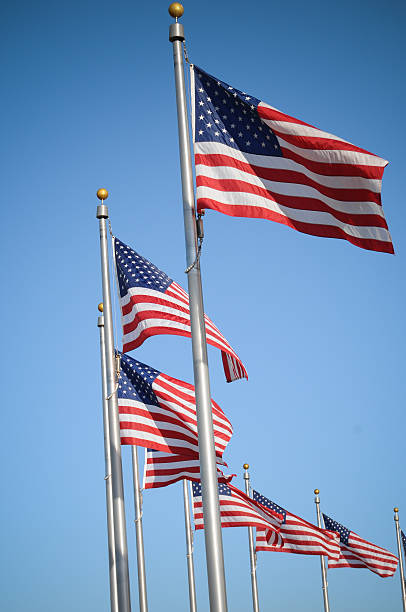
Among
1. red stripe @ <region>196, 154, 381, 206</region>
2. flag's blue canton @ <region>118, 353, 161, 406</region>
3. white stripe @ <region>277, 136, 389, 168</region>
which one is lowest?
flag's blue canton @ <region>118, 353, 161, 406</region>

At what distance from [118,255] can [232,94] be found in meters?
6.19

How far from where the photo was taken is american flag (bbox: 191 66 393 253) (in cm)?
1086

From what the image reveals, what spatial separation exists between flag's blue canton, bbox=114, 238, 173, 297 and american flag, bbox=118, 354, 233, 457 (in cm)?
227

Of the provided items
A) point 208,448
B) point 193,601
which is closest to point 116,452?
point 208,448

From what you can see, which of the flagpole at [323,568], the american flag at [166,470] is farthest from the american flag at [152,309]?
the flagpole at [323,568]

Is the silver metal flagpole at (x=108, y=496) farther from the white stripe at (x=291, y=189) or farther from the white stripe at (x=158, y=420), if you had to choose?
the white stripe at (x=291, y=189)

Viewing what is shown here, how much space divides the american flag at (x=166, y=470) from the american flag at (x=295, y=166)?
8.38 meters

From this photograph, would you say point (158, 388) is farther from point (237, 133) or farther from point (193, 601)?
point (193, 601)

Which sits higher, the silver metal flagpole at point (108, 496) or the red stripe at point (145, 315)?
the red stripe at point (145, 315)

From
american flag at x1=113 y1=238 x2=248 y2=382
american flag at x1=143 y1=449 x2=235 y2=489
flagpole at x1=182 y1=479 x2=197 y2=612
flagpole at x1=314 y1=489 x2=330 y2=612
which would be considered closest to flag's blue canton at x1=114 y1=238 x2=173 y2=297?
american flag at x1=113 y1=238 x2=248 y2=382

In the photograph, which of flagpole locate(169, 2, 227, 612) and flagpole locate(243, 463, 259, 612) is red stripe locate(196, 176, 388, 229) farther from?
flagpole locate(243, 463, 259, 612)

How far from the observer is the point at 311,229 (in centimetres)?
1096

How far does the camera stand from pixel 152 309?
50.1 feet

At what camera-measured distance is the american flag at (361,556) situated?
34.9 meters
